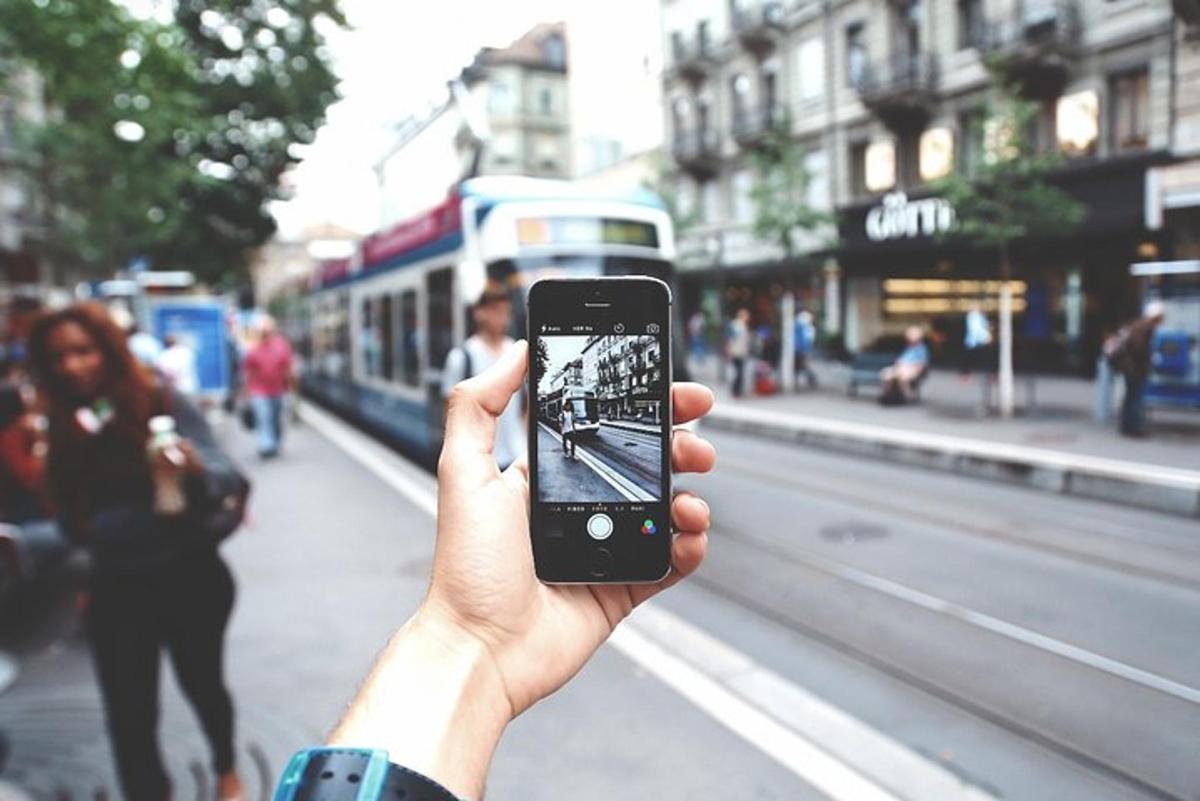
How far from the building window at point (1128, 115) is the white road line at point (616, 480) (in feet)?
55.4

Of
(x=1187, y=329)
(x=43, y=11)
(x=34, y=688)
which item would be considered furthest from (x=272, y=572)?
(x=1187, y=329)

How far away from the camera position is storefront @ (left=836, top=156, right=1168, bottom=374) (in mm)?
19188

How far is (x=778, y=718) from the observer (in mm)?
4234

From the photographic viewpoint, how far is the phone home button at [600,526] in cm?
149

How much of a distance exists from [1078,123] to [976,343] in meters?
5.18

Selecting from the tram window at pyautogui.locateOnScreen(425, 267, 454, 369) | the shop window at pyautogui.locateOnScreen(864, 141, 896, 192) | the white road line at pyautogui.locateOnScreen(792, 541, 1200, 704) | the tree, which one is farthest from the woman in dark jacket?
the shop window at pyautogui.locateOnScreen(864, 141, 896, 192)

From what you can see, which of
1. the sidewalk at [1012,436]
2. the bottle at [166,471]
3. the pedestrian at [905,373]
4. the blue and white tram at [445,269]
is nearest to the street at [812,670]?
the sidewalk at [1012,436]

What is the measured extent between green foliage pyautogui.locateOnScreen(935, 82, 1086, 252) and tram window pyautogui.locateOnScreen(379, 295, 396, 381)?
9.34m

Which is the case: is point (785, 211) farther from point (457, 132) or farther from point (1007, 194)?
point (457, 132)

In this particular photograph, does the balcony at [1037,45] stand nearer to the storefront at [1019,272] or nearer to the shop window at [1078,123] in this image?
the shop window at [1078,123]

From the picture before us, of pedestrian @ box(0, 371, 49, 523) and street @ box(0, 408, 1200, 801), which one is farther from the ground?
pedestrian @ box(0, 371, 49, 523)

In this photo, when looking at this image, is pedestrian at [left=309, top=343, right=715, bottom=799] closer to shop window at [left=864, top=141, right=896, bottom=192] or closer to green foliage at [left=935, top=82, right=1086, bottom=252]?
green foliage at [left=935, top=82, right=1086, bottom=252]

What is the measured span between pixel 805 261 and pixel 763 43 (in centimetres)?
880

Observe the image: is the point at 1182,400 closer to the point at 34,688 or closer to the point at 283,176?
the point at 34,688
